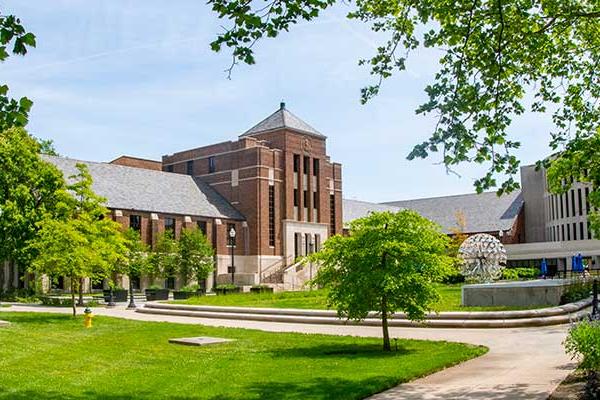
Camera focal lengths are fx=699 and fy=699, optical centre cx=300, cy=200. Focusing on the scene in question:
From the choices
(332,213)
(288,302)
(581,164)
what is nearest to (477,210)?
(332,213)

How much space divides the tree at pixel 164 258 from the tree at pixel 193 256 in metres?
0.59

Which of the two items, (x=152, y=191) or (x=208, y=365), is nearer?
(x=208, y=365)

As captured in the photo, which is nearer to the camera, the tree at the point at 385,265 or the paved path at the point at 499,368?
the paved path at the point at 499,368

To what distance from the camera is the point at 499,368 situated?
1262cm

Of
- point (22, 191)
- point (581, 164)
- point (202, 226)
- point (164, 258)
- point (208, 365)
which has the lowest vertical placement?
point (208, 365)

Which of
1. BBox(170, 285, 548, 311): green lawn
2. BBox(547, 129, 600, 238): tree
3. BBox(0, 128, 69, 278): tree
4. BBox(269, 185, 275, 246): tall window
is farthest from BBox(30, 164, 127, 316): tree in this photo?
BBox(269, 185, 275, 246): tall window

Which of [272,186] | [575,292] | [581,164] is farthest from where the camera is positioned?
[272,186]

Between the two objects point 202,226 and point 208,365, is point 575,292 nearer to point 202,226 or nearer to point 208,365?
point 208,365

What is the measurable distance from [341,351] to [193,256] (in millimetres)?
42253

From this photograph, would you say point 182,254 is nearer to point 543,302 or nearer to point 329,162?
point 329,162

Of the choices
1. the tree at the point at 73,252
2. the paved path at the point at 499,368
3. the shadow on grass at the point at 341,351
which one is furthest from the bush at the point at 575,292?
the tree at the point at 73,252

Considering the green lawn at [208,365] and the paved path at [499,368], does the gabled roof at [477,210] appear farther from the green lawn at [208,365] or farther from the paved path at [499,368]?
the green lawn at [208,365]

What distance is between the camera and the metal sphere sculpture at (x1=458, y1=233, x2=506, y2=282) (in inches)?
1404

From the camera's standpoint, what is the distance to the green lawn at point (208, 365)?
10766mm
